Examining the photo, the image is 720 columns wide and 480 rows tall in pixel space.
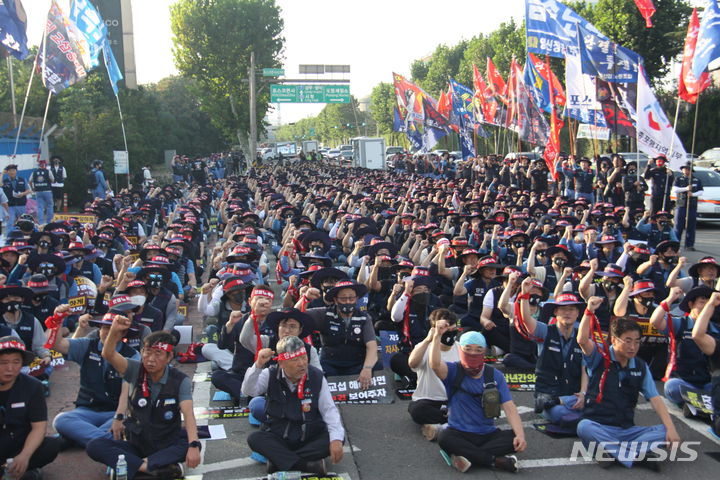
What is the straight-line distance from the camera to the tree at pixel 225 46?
56844 mm

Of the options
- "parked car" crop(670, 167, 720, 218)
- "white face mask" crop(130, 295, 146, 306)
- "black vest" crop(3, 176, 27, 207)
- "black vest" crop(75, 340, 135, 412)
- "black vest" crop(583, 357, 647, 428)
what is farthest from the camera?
"parked car" crop(670, 167, 720, 218)

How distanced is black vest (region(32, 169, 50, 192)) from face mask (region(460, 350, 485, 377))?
16600 millimetres

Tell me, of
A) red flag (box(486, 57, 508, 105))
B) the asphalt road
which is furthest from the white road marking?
red flag (box(486, 57, 508, 105))

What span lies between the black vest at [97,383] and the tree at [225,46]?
51.6 metres

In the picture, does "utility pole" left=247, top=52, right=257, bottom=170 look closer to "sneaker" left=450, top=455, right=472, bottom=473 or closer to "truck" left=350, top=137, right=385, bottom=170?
"truck" left=350, top=137, right=385, bottom=170

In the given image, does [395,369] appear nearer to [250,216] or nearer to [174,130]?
[250,216]

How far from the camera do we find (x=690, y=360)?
7344mm

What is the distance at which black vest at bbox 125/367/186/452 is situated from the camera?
5.59m

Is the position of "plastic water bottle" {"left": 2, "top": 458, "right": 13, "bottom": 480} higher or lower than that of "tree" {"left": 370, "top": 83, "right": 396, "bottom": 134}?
lower

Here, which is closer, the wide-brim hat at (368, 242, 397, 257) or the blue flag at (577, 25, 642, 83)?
the wide-brim hat at (368, 242, 397, 257)

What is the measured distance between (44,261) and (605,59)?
14795 mm

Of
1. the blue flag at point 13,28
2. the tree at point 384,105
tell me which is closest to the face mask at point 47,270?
the blue flag at point 13,28

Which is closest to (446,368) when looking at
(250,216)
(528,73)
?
(250,216)

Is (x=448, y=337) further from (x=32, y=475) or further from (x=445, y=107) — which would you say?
(x=445, y=107)
